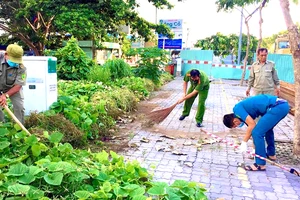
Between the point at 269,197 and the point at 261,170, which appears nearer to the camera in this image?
the point at 269,197

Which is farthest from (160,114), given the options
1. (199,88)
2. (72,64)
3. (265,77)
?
(72,64)

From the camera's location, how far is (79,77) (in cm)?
928

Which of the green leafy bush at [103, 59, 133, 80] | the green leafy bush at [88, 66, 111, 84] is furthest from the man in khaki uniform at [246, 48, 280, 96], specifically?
the green leafy bush at [103, 59, 133, 80]

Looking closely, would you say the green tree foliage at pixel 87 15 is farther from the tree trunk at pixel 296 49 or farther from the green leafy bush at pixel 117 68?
the tree trunk at pixel 296 49

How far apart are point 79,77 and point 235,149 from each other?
5.63 meters

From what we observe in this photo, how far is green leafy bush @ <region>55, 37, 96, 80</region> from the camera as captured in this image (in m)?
9.06

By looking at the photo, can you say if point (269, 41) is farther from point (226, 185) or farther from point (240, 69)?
point (226, 185)

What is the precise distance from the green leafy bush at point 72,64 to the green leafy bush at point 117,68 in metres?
1.12

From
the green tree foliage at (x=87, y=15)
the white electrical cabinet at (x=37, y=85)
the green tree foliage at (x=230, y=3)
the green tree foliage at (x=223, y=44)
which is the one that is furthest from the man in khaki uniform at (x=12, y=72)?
the green tree foliage at (x=223, y=44)

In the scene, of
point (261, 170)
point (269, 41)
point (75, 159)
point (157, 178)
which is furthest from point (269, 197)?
point (269, 41)

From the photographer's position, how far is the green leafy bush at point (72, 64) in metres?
9.06

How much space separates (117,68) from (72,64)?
1.90 metres

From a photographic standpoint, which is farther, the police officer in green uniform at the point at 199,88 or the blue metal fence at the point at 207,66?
the blue metal fence at the point at 207,66

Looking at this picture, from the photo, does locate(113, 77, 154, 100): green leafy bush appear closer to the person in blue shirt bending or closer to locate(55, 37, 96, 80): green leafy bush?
locate(55, 37, 96, 80): green leafy bush
